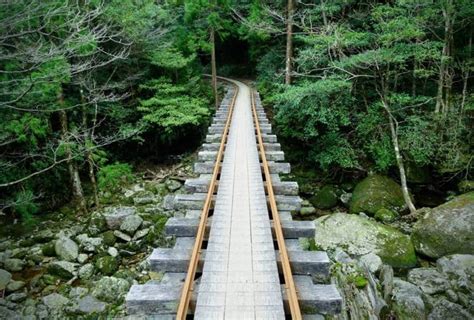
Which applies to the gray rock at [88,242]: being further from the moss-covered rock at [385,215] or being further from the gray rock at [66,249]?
the moss-covered rock at [385,215]

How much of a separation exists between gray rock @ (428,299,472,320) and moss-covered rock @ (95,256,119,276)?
8360mm

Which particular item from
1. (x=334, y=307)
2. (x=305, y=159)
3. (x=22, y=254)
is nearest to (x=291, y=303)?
(x=334, y=307)

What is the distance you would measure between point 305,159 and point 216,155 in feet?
25.2

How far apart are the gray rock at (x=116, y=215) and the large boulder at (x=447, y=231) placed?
9.59 meters

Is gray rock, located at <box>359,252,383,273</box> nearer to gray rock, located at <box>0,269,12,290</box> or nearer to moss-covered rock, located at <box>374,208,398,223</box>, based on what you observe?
moss-covered rock, located at <box>374,208,398,223</box>

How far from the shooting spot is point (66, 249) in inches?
385

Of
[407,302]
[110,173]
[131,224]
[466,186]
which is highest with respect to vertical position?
[110,173]

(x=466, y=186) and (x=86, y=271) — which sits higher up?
(x=466, y=186)

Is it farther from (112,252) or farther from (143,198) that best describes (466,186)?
(112,252)

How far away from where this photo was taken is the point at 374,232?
382 inches

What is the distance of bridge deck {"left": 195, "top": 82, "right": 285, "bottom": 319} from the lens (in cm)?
352

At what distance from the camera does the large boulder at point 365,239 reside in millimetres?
9133

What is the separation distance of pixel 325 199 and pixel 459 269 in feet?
17.1

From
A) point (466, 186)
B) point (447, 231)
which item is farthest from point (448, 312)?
point (466, 186)
